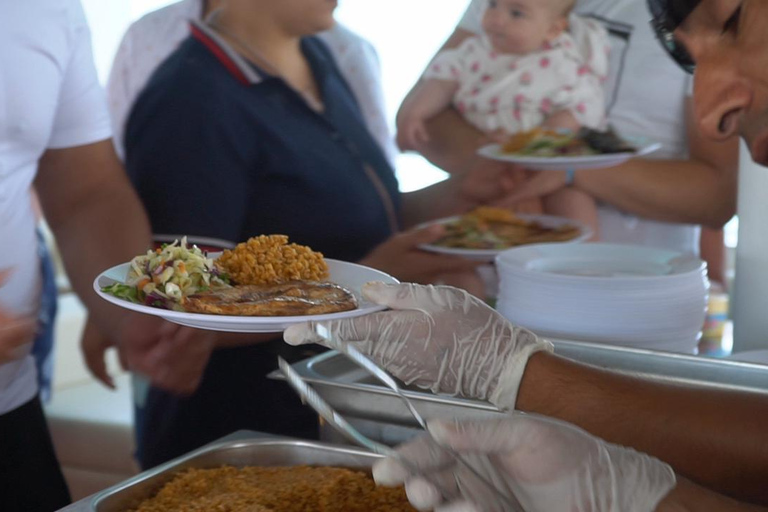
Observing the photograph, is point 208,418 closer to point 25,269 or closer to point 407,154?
point 25,269

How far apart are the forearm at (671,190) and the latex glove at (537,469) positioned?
1305 millimetres

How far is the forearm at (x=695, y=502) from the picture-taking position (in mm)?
680

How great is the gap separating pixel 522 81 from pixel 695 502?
1.61m

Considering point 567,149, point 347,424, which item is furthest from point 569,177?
point 347,424

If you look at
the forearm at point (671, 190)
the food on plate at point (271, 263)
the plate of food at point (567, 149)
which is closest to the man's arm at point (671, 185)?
the forearm at point (671, 190)

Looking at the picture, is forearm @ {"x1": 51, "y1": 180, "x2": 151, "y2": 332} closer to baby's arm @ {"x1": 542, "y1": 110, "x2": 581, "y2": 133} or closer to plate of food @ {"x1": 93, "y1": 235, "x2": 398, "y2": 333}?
plate of food @ {"x1": 93, "y1": 235, "x2": 398, "y2": 333}

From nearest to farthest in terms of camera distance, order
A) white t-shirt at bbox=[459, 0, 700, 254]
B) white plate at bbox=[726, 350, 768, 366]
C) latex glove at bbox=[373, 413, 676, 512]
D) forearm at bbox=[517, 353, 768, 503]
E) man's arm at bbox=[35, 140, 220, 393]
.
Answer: latex glove at bbox=[373, 413, 676, 512], forearm at bbox=[517, 353, 768, 503], white plate at bbox=[726, 350, 768, 366], man's arm at bbox=[35, 140, 220, 393], white t-shirt at bbox=[459, 0, 700, 254]

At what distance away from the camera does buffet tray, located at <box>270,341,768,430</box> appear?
3.06 feet

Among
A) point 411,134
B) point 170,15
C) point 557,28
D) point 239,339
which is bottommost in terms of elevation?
point 239,339

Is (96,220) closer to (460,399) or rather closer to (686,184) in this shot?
(460,399)

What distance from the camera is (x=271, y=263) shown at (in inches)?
36.6

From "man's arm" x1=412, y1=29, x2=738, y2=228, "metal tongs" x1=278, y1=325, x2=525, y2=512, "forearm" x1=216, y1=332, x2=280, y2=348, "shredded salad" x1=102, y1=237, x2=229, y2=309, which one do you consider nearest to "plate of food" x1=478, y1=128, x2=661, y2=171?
"man's arm" x1=412, y1=29, x2=738, y2=228

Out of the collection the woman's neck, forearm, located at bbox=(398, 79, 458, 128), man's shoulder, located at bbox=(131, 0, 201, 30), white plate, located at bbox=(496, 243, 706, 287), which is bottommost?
white plate, located at bbox=(496, 243, 706, 287)

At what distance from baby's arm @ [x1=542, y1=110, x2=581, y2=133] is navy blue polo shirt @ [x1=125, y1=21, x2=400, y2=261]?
59 centimetres
